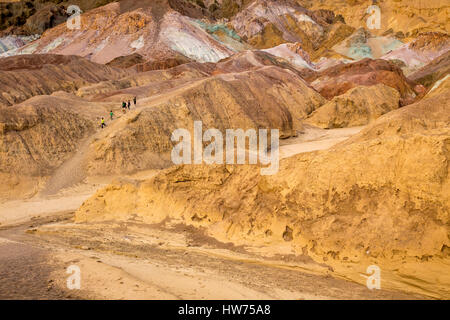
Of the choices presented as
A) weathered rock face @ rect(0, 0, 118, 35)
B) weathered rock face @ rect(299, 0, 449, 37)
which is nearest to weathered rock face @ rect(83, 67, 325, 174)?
weathered rock face @ rect(299, 0, 449, 37)

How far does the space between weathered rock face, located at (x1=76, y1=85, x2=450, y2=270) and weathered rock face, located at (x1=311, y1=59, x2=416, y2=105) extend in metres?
27.9

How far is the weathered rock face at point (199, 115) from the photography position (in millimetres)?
16656

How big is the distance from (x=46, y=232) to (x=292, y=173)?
5.21 m

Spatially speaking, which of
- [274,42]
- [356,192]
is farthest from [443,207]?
[274,42]

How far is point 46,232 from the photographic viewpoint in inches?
316

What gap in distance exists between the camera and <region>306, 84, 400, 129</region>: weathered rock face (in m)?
26.1

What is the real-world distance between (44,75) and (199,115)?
72.8 feet

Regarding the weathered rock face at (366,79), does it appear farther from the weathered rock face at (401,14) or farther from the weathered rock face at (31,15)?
the weathered rock face at (31,15)

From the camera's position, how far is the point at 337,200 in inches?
265

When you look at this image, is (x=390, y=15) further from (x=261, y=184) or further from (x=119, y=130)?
(x=261, y=184)

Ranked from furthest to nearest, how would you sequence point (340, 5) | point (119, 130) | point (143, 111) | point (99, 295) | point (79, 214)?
1. point (340, 5)
2. point (143, 111)
3. point (119, 130)
4. point (79, 214)
5. point (99, 295)

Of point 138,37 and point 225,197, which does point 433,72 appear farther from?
point 225,197

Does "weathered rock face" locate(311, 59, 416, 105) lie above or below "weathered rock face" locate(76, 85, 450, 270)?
above

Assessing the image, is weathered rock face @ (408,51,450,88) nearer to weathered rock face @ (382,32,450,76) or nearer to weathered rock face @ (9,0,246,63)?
weathered rock face @ (382,32,450,76)
